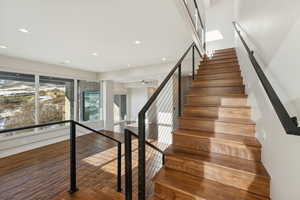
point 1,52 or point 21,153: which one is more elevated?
point 1,52

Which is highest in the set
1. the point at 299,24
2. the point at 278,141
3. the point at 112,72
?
the point at 112,72

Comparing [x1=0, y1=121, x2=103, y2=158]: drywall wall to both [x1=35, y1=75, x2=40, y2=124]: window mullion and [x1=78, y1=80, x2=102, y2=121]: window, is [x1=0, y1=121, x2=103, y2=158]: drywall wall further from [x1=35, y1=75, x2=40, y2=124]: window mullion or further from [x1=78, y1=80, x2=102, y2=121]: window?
[x1=78, y1=80, x2=102, y2=121]: window

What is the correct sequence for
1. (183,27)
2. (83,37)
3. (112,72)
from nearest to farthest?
1. (183,27)
2. (83,37)
3. (112,72)

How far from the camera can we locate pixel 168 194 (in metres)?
1.31

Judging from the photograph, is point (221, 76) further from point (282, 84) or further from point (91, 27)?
point (91, 27)

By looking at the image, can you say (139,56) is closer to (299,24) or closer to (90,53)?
(90,53)

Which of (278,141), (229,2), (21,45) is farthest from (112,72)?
(278,141)

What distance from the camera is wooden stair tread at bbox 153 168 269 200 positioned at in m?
1.16

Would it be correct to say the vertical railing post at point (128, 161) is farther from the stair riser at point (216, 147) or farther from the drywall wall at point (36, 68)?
the drywall wall at point (36, 68)

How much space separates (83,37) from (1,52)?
8.65 feet

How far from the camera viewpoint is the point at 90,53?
3834mm

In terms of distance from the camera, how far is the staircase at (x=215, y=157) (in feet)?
3.96

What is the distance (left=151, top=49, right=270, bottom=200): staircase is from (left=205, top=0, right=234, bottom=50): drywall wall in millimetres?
3851

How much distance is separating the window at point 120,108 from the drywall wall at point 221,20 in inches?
267
